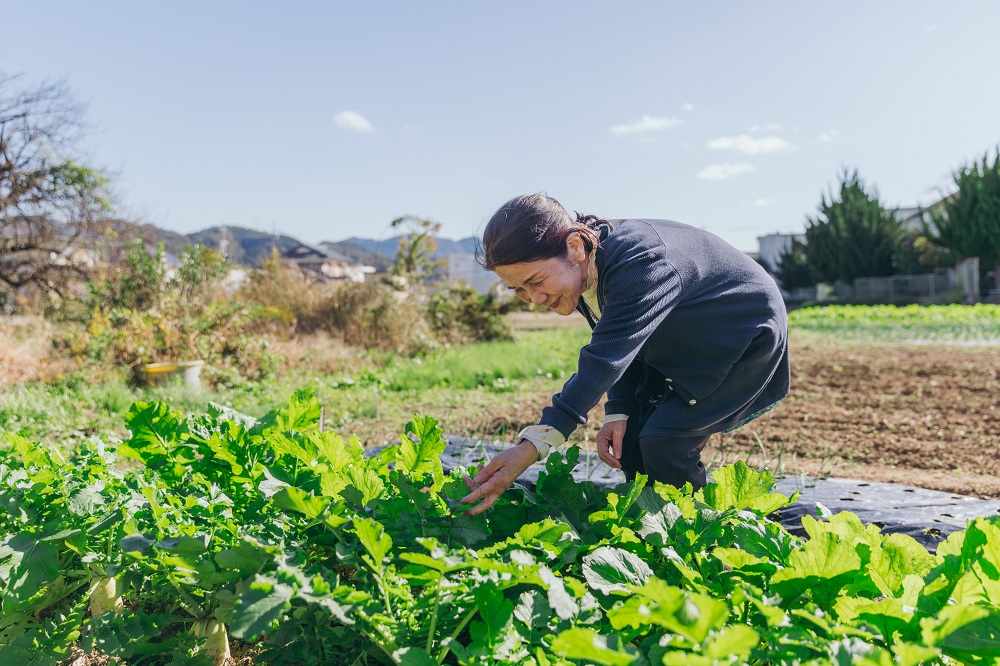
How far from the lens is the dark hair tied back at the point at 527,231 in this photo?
171 centimetres

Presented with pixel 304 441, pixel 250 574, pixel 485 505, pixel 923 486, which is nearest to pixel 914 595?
pixel 485 505

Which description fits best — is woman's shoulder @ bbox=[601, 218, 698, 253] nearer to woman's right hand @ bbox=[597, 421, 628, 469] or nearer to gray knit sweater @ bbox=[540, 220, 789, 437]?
gray knit sweater @ bbox=[540, 220, 789, 437]

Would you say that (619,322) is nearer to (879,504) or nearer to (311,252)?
(879,504)

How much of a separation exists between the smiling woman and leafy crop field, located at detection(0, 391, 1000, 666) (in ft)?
0.68

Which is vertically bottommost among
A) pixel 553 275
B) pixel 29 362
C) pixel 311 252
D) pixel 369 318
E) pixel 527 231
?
pixel 29 362

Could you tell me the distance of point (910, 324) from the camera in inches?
578

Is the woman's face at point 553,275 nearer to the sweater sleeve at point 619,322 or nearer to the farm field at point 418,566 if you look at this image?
the sweater sleeve at point 619,322

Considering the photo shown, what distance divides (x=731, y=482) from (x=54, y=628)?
4.94ft

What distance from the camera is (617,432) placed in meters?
2.30

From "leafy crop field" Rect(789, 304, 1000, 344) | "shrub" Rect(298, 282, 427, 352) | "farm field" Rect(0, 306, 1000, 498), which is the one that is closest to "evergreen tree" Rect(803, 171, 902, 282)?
"leafy crop field" Rect(789, 304, 1000, 344)

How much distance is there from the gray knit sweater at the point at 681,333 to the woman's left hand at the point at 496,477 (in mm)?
164

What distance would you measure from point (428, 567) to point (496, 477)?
353mm

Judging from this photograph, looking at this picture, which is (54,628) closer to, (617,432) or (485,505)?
(485,505)

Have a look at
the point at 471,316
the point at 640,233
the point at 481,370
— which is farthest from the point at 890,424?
the point at 471,316
